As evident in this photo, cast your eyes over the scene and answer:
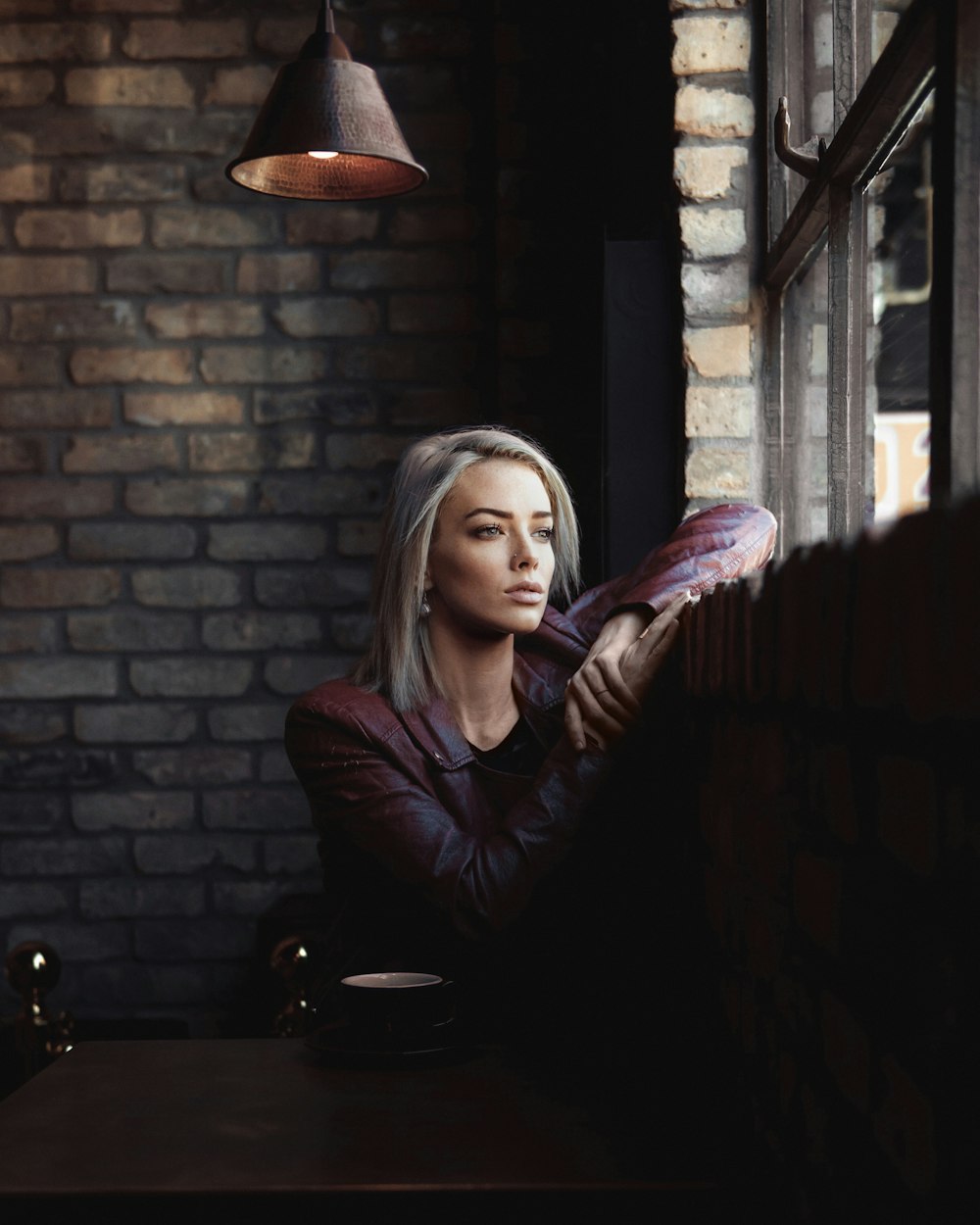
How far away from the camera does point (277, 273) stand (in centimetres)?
309

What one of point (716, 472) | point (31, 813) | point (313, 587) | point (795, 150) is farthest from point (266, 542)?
point (795, 150)

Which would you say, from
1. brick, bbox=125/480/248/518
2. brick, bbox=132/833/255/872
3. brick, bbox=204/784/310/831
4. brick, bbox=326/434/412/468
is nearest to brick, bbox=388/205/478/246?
brick, bbox=326/434/412/468

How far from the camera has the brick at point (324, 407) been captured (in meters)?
3.09

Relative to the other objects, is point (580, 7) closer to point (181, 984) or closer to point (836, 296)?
point (836, 296)

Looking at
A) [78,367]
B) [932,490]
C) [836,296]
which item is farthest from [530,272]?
[932,490]

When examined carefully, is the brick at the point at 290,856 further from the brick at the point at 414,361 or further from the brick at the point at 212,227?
the brick at the point at 212,227

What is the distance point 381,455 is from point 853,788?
2.45m

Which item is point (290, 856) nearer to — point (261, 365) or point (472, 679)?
point (261, 365)

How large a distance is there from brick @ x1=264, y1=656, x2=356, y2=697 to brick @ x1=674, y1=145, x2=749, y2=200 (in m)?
1.50

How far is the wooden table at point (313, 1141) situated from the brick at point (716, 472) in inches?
41.0

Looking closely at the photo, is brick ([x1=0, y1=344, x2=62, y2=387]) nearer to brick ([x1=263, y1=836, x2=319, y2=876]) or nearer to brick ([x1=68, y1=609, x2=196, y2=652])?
brick ([x1=68, y1=609, x2=196, y2=652])

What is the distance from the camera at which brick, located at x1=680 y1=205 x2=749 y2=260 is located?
2.01 m

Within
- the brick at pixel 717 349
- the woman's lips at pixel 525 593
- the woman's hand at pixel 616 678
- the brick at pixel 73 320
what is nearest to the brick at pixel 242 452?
the brick at pixel 73 320

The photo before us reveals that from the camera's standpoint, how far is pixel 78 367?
10.2ft
